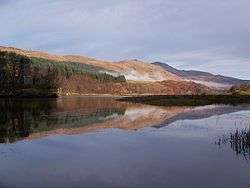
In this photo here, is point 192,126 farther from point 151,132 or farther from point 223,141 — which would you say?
point 223,141

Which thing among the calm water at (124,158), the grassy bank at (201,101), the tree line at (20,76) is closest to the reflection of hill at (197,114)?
the calm water at (124,158)

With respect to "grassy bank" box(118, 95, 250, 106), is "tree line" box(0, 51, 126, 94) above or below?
above

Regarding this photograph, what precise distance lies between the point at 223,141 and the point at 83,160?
968 cm

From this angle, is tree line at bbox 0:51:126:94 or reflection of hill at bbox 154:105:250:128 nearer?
reflection of hill at bbox 154:105:250:128

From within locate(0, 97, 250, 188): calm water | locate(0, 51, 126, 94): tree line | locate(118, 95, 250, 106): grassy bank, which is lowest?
locate(0, 97, 250, 188): calm water

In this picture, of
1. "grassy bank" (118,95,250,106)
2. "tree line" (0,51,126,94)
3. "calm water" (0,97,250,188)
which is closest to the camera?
"calm water" (0,97,250,188)

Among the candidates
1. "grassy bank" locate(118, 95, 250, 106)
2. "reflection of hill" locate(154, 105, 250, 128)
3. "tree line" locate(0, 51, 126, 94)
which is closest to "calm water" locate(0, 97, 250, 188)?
"reflection of hill" locate(154, 105, 250, 128)

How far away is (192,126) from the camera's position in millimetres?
40031

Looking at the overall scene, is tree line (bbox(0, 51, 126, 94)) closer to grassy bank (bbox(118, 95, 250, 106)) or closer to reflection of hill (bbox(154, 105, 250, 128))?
grassy bank (bbox(118, 95, 250, 106))

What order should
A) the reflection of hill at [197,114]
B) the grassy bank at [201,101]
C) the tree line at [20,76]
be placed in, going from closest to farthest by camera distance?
the reflection of hill at [197,114] < the grassy bank at [201,101] < the tree line at [20,76]

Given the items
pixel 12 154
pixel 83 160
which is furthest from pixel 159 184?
pixel 12 154

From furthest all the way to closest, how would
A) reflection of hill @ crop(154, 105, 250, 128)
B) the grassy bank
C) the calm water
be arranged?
the grassy bank, reflection of hill @ crop(154, 105, 250, 128), the calm water

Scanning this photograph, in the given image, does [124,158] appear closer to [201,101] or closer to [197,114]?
[197,114]

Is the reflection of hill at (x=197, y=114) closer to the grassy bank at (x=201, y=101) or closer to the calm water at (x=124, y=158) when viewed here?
the calm water at (x=124, y=158)
